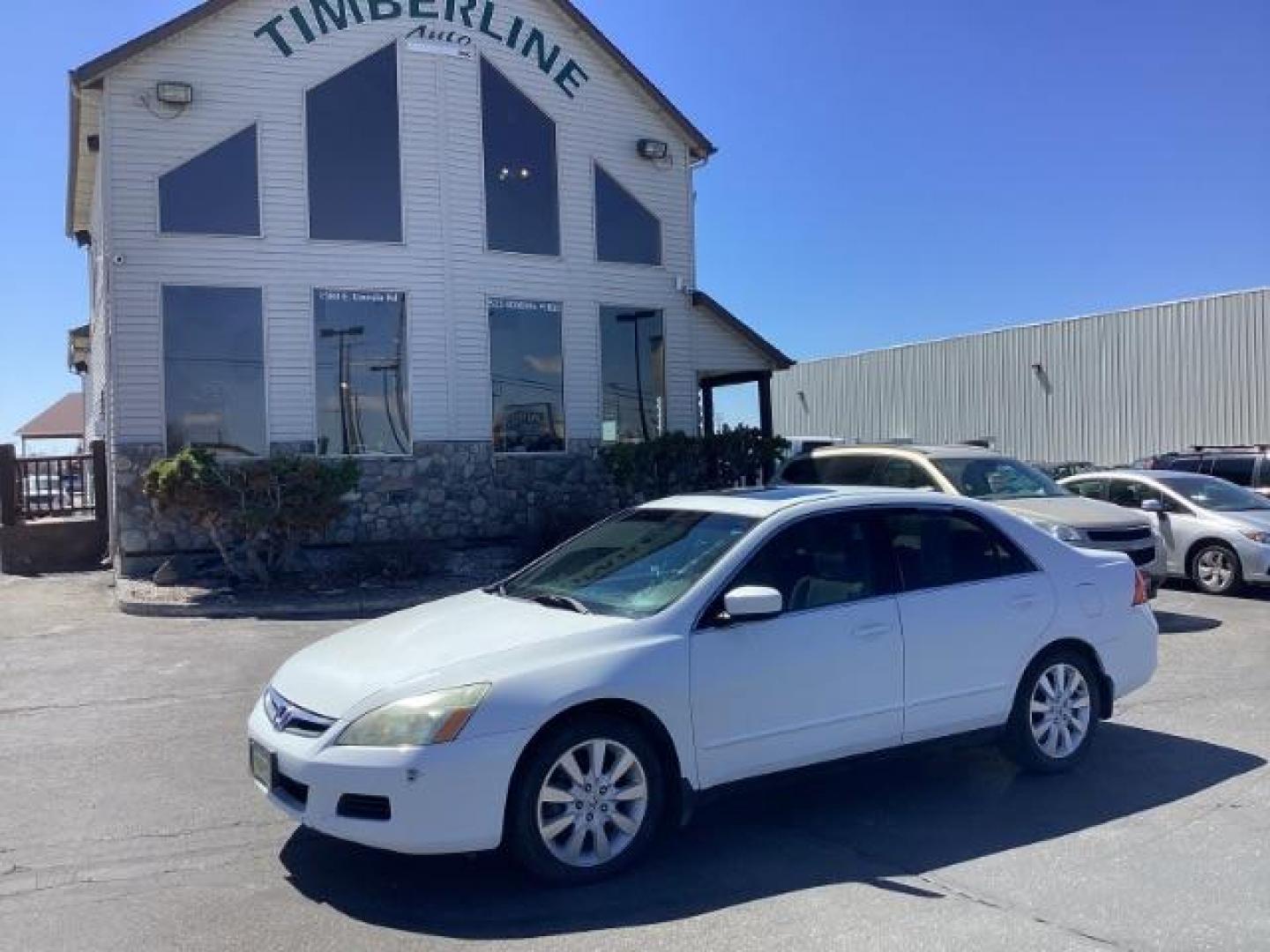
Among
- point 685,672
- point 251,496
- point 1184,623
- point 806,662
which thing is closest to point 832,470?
point 1184,623

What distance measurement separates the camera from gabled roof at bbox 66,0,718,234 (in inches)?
587

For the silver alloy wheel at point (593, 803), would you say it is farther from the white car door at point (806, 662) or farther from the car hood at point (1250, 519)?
the car hood at point (1250, 519)

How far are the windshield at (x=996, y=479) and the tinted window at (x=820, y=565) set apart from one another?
21.0 feet

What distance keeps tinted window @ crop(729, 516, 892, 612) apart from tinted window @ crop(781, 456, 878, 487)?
6.73 m

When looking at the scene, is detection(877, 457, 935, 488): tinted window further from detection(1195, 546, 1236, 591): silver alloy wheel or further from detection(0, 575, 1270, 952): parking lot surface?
detection(0, 575, 1270, 952): parking lot surface

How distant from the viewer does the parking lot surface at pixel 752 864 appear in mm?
4273

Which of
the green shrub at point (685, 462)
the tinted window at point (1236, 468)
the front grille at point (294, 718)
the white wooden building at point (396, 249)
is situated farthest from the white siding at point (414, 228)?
the front grille at point (294, 718)

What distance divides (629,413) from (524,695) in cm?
1400

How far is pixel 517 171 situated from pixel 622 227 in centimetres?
195

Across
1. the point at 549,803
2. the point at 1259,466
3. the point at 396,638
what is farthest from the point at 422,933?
the point at 1259,466

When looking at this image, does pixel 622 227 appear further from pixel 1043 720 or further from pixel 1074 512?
pixel 1043 720

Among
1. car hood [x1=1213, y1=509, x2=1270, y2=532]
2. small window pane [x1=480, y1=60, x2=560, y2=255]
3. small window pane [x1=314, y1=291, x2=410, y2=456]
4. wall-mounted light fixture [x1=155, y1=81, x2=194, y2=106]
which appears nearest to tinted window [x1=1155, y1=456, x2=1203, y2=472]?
car hood [x1=1213, y1=509, x2=1270, y2=532]

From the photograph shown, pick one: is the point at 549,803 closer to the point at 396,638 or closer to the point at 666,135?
the point at 396,638

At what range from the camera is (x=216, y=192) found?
15.6 metres
